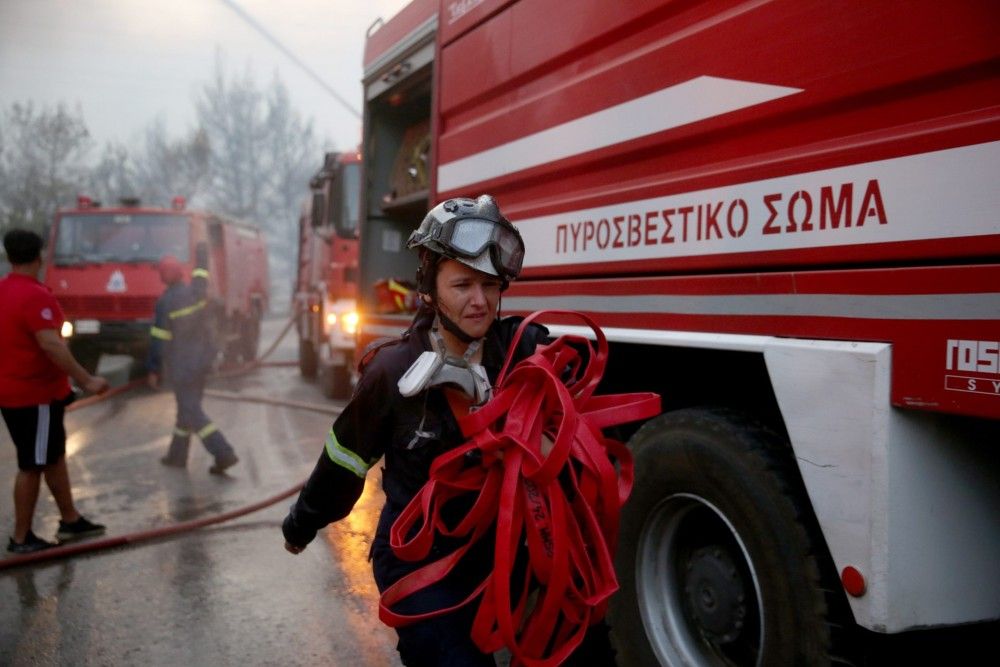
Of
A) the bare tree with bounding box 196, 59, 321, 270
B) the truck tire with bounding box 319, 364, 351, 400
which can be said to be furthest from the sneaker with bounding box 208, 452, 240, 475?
the bare tree with bounding box 196, 59, 321, 270

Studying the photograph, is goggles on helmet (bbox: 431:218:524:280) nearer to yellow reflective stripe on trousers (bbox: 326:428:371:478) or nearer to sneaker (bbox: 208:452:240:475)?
yellow reflective stripe on trousers (bbox: 326:428:371:478)

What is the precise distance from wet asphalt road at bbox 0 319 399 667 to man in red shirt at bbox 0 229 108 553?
1.52 ft

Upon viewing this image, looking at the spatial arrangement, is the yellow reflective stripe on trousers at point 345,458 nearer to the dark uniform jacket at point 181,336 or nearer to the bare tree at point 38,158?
the dark uniform jacket at point 181,336

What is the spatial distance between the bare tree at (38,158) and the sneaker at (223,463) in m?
28.2

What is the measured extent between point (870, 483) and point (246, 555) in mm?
3864

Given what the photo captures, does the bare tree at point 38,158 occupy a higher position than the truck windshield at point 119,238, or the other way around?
the bare tree at point 38,158

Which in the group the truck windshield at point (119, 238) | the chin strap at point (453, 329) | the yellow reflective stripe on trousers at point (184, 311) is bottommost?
the yellow reflective stripe on trousers at point (184, 311)

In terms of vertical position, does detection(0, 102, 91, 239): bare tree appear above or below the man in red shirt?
above

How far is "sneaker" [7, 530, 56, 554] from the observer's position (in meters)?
4.88

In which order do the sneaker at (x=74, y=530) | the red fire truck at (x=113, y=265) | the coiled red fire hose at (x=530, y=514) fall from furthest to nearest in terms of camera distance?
the red fire truck at (x=113, y=265) < the sneaker at (x=74, y=530) < the coiled red fire hose at (x=530, y=514)

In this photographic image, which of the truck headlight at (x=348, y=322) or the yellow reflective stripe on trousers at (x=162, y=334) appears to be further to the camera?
the truck headlight at (x=348, y=322)

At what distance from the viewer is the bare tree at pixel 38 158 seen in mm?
31781

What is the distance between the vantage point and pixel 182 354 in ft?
24.4

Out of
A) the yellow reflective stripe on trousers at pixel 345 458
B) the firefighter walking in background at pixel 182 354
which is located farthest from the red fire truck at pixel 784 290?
the firefighter walking in background at pixel 182 354
